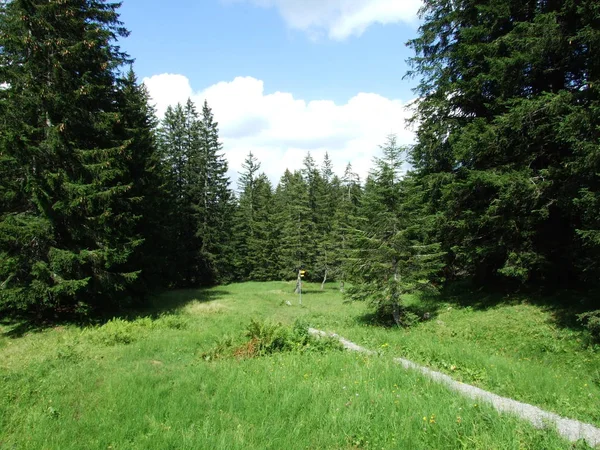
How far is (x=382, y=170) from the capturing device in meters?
13.4

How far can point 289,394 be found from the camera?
5.52 m

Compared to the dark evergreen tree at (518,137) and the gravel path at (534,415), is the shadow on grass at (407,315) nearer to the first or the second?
the dark evergreen tree at (518,137)

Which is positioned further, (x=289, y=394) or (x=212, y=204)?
(x=212, y=204)

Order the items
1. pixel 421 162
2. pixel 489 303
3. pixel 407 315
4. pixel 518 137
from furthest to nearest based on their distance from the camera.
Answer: pixel 421 162 → pixel 489 303 → pixel 407 315 → pixel 518 137

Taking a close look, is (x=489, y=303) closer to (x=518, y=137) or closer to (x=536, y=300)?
(x=536, y=300)

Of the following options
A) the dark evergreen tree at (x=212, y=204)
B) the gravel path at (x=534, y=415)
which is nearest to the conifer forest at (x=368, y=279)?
the gravel path at (x=534, y=415)

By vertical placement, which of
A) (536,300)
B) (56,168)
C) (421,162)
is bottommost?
(536,300)

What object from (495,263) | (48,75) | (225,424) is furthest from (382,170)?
(48,75)

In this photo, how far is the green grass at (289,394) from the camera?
14.3 feet

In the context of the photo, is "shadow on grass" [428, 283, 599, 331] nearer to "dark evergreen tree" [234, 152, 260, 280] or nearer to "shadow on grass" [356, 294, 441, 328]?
"shadow on grass" [356, 294, 441, 328]

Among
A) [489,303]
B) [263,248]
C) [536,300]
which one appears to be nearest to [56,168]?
[489,303]

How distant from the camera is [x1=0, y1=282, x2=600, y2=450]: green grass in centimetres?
436

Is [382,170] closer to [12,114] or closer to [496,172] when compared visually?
[496,172]

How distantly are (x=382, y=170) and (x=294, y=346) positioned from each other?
299 inches
